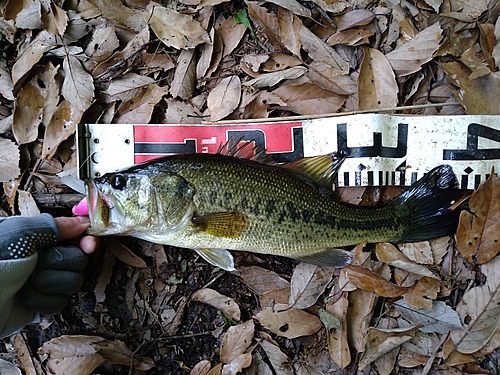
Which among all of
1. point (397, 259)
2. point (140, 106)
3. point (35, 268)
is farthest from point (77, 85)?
point (397, 259)

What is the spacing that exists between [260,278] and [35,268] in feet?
4.78

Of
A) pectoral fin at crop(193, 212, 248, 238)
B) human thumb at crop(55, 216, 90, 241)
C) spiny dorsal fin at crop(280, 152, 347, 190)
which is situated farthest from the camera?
spiny dorsal fin at crop(280, 152, 347, 190)

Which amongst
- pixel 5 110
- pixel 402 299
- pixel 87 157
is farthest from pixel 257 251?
pixel 5 110

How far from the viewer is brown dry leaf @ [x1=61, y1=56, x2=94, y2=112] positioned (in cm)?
298

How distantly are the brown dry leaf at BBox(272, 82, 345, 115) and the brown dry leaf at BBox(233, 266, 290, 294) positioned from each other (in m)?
1.15

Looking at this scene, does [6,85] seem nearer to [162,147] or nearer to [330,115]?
[162,147]

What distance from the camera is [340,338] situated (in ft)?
9.32

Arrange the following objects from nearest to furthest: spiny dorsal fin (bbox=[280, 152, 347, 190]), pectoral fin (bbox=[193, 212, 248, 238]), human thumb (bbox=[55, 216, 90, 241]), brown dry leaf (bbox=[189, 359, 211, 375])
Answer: pectoral fin (bbox=[193, 212, 248, 238]), human thumb (bbox=[55, 216, 90, 241]), spiny dorsal fin (bbox=[280, 152, 347, 190]), brown dry leaf (bbox=[189, 359, 211, 375])

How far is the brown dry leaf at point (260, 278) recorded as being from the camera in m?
2.96

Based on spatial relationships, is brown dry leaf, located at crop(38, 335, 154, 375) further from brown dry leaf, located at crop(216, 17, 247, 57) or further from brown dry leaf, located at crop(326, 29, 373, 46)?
brown dry leaf, located at crop(326, 29, 373, 46)

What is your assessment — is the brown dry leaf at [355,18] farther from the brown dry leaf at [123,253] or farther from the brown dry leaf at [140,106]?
the brown dry leaf at [123,253]

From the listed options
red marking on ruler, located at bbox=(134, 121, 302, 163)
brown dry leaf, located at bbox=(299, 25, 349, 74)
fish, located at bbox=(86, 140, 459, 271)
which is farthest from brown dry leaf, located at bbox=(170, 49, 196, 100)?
brown dry leaf, located at bbox=(299, 25, 349, 74)

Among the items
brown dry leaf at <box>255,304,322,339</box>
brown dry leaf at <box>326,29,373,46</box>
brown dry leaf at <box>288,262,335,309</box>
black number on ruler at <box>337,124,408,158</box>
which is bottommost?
brown dry leaf at <box>255,304,322,339</box>

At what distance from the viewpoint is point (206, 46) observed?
10.0ft
